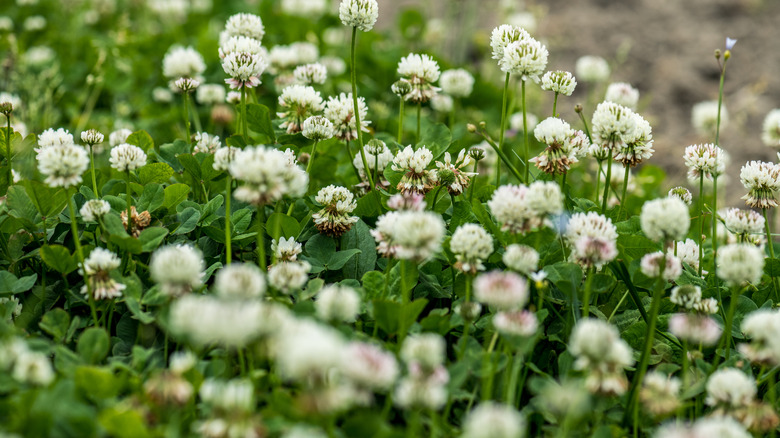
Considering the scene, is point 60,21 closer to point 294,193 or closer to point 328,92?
point 328,92

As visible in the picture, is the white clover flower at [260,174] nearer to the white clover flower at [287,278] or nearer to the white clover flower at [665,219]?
the white clover flower at [287,278]

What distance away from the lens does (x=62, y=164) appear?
1.28 m

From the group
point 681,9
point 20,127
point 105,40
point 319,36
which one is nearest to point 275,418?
point 20,127

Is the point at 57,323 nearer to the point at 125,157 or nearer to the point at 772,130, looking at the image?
the point at 125,157

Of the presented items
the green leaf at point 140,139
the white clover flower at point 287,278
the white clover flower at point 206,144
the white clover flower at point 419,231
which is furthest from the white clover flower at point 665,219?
the green leaf at point 140,139

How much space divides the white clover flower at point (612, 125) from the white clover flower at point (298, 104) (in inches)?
28.9

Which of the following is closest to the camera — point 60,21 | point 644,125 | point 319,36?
point 644,125

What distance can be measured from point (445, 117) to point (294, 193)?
2224mm

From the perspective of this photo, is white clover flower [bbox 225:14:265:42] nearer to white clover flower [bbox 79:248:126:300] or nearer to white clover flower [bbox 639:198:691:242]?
white clover flower [bbox 79:248:126:300]

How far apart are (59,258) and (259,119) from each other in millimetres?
684

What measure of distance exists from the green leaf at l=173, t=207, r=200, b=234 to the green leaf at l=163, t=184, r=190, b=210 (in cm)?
6

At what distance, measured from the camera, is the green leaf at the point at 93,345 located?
1.33 m

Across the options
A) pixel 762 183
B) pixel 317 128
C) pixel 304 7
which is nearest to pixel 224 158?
pixel 317 128

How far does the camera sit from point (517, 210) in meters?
1.33
